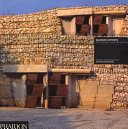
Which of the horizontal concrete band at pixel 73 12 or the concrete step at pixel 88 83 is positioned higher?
the horizontal concrete band at pixel 73 12

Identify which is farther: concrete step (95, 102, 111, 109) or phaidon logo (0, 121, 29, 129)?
concrete step (95, 102, 111, 109)

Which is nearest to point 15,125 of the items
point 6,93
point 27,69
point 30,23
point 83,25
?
point 27,69

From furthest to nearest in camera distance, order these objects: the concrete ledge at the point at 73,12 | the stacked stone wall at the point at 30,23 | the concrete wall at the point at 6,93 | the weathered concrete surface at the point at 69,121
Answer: the stacked stone wall at the point at 30,23
the concrete ledge at the point at 73,12
the concrete wall at the point at 6,93
the weathered concrete surface at the point at 69,121

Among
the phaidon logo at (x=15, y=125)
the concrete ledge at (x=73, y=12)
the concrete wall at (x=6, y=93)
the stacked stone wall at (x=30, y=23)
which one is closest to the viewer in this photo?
the phaidon logo at (x=15, y=125)

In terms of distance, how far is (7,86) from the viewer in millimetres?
16219

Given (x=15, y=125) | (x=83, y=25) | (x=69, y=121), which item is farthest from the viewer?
(x=83, y=25)

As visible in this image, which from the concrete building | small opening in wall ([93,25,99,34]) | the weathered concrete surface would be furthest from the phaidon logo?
small opening in wall ([93,25,99,34])

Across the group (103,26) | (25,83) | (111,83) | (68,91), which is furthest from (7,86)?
(103,26)

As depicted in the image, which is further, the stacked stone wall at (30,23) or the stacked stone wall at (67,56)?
the stacked stone wall at (30,23)

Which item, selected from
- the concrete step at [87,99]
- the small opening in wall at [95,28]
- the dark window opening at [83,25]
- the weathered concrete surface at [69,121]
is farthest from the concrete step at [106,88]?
the small opening in wall at [95,28]

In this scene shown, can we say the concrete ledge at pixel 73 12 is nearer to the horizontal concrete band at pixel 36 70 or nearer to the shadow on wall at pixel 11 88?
the horizontal concrete band at pixel 36 70

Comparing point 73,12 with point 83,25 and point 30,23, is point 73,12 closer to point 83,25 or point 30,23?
point 83,25

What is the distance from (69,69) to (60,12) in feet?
20.4

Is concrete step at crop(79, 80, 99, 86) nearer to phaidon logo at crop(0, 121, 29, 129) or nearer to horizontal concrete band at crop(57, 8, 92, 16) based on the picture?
horizontal concrete band at crop(57, 8, 92, 16)
